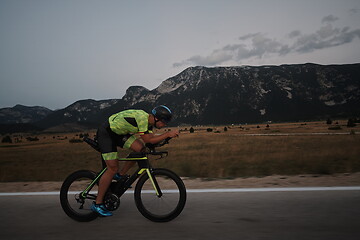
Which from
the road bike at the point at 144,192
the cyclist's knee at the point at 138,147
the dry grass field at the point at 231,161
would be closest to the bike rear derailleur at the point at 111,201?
the road bike at the point at 144,192

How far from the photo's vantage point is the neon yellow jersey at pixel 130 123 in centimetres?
375

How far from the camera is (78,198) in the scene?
4168 mm

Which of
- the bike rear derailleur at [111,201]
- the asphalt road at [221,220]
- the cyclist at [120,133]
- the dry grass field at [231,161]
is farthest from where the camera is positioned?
the dry grass field at [231,161]

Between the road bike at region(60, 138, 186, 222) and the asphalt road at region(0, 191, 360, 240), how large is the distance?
0.15 metres

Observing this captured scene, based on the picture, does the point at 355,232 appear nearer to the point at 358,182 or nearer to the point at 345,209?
the point at 345,209

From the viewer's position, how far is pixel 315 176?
23.1ft

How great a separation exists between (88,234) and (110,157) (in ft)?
3.36

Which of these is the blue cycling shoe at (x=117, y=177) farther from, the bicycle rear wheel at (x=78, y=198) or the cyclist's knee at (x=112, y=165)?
the bicycle rear wheel at (x=78, y=198)

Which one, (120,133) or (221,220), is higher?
(120,133)

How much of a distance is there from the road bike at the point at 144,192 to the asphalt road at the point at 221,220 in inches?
5.9

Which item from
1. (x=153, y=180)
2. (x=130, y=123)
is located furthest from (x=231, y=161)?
(x=130, y=123)

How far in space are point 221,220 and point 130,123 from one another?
1805 millimetres

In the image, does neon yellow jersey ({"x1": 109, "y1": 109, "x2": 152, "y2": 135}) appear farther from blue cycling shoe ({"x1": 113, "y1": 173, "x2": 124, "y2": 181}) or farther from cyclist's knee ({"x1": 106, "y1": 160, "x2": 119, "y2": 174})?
blue cycling shoe ({"x1": 113, "y1": 173, "x2": 124, "y2": 181})

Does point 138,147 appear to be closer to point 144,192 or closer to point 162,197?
point 144,192
